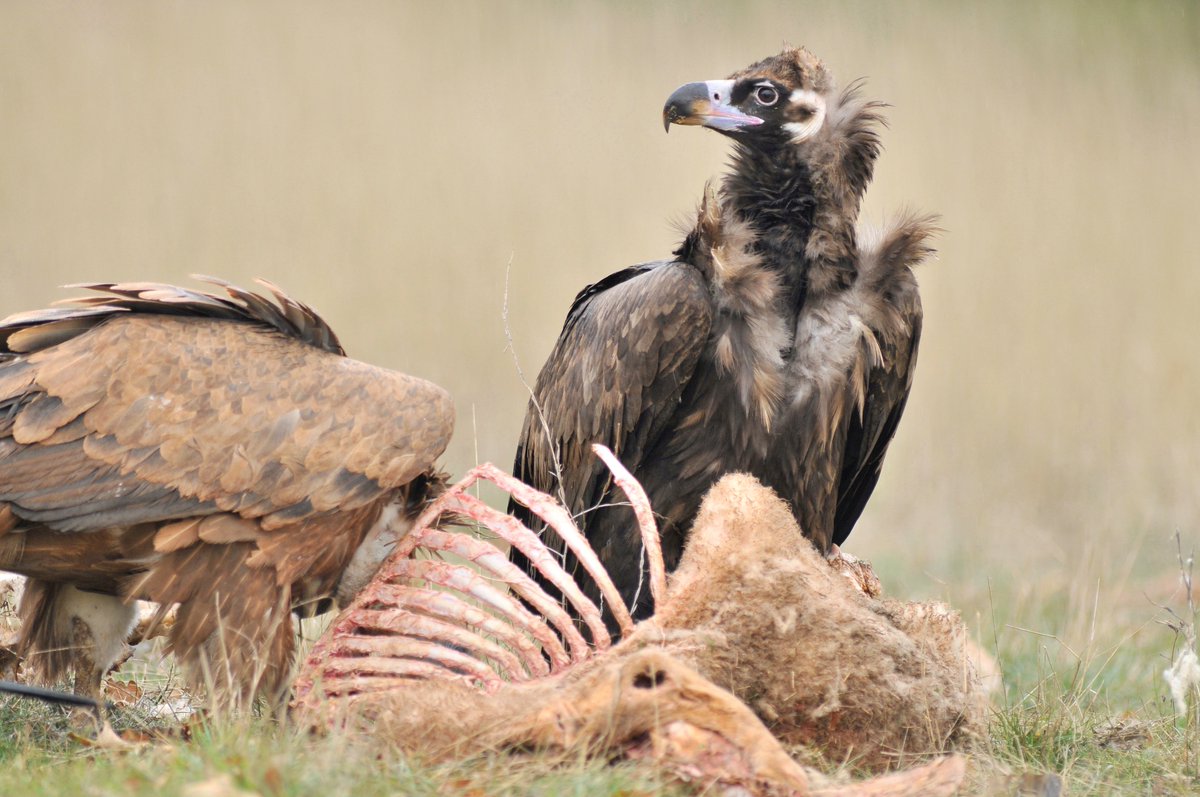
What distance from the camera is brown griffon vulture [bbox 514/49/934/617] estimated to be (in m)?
4.73

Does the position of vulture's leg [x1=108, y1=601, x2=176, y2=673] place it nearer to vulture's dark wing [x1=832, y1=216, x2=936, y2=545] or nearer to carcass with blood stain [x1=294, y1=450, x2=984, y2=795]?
carcass with blood stain [x1=294, y1=450, x2=984, y2=795]

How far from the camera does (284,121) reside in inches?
501

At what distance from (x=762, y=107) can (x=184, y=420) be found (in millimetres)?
2111

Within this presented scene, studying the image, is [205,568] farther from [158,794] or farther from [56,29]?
[56,29]

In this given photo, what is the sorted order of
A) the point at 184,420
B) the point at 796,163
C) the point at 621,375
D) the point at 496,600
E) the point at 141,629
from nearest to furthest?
the point at 496,600 < the point at 184,420 < the point at 141,629 < the point at 621,375 < the point at 796,163

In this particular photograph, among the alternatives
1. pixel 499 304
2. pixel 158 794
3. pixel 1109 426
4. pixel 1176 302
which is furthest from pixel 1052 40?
pixel 158 794

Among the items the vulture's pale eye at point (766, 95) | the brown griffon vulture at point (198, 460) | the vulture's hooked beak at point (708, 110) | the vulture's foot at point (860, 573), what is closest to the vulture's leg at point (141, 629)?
the brown griffon vulture at point (198, 460)

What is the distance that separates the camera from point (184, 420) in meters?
3.83

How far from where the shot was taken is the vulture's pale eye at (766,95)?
487cm

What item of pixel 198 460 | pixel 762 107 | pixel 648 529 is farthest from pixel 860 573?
pixel 198 460

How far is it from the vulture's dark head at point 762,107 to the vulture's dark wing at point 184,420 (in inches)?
56.5

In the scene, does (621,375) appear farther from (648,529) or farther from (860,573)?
(648,529)

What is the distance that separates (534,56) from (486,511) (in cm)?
1018

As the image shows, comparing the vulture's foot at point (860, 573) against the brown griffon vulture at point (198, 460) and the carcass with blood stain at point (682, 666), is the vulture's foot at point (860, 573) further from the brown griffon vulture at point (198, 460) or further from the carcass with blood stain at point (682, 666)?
the brown griffon vulture at point (198, 460)
